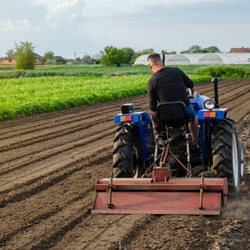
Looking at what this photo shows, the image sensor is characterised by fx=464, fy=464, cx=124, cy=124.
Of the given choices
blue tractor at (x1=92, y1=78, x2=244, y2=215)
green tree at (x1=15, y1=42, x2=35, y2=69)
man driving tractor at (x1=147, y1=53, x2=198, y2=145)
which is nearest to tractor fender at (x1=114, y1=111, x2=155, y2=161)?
blue tractor at (x1=92, y1=78, x2=244, y2=215)

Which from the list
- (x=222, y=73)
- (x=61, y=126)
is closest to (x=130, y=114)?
(x=61, y=126)

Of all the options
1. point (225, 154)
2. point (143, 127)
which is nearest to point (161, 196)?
point (225, 154)

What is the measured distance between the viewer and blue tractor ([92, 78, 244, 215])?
4.56 metres

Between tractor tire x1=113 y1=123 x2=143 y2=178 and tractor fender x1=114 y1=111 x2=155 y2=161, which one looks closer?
tractor tire x1=113 y1=123 x2=143 y2=178

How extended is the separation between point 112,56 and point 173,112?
257 ft

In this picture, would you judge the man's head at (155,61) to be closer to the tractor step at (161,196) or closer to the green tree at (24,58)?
the tractor step at (161,196)

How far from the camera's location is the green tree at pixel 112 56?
271ft

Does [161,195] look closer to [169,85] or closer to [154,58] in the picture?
[169,85]

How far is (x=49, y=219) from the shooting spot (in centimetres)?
476

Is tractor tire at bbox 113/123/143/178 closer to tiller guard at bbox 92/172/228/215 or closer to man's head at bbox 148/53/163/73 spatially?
tiller guard at bbox 92/172/228/215

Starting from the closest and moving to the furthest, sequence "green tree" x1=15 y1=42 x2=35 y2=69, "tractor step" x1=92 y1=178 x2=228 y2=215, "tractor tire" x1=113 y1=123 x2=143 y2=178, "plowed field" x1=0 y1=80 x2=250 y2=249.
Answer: "plowed field" x1=0 y1=80 x2=250 y2=249, "tractor step" x1=92 y1=178 x2=228 y2=215, "tractor tire" x1=113 y1=123 x2=143 y2=178, "green tree" x1=15 y1=42 x2=35 y2=69

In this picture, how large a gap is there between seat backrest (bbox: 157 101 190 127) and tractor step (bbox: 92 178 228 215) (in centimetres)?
74

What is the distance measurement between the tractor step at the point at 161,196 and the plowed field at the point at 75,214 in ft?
0.35

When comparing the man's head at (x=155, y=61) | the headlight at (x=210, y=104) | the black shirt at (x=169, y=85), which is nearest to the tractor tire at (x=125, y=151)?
the black shirt at (x=169, y=85)
